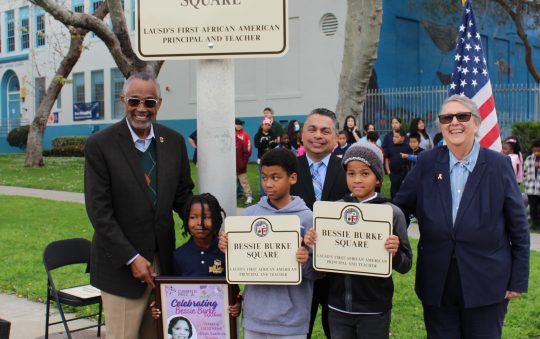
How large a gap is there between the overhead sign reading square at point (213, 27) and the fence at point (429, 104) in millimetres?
15779

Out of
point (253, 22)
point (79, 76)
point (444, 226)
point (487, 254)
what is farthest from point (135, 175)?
point (79, 76)

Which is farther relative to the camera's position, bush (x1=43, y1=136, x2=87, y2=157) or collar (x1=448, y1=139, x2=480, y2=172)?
bush (x1=43, y1=136, x2=87, y2=157)

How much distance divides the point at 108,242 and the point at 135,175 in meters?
0.40

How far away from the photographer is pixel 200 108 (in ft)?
12.3

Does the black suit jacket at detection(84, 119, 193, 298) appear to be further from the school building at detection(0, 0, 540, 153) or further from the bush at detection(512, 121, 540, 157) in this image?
the school building at detection(0, 0, 540, 153)

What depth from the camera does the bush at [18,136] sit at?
115ft

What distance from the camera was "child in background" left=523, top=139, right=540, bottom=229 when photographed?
1130cm

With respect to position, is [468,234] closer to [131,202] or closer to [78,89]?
[131,202]

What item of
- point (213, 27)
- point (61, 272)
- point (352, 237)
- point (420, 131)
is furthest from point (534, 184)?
point (213, 27)

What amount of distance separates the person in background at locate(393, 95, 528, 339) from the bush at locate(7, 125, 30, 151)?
3397 cm

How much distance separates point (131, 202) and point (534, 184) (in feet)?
30.7

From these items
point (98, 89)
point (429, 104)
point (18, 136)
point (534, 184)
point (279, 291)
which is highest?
point (98, 89)

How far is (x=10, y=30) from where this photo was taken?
38.1m

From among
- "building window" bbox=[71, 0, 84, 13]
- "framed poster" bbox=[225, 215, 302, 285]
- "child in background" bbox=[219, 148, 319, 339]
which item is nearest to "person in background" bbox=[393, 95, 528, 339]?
"child in background" bbox=[219, 148, 319, 339]
